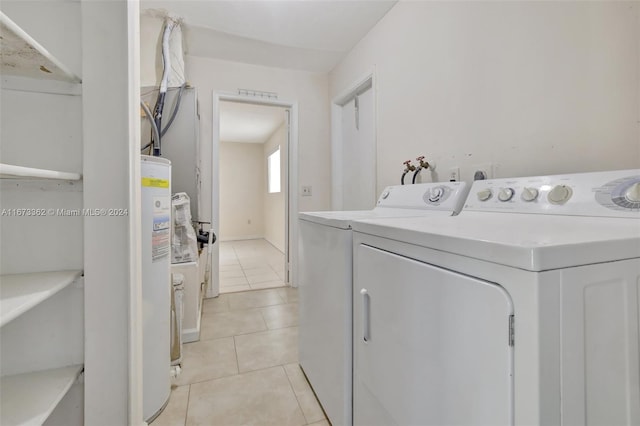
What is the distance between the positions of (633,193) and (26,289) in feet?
5.75

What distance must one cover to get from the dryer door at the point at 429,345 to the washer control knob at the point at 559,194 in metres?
0.59

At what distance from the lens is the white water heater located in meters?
1.21

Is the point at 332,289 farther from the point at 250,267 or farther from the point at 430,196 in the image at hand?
the point at 250,267

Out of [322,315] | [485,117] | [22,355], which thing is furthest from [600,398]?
[22,355]

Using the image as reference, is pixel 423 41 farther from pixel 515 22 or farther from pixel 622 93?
pixel 622 93

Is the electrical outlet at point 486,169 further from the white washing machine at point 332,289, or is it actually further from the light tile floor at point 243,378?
the light tile floor at point 243,378

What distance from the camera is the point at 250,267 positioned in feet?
12.9

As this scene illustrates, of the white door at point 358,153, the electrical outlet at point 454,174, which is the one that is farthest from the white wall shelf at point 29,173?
the white door at point 358,153

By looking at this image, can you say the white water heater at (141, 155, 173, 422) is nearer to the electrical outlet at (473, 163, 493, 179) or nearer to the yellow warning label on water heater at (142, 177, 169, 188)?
the yellow warning label on water heater at (142, 177, 169, 188)

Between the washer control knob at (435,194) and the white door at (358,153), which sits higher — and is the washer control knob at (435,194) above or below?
below

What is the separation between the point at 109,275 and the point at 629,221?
1614mm

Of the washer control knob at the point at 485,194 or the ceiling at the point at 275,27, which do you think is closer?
the washer control knob at the point at 485,194

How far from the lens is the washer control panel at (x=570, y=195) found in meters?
0.78

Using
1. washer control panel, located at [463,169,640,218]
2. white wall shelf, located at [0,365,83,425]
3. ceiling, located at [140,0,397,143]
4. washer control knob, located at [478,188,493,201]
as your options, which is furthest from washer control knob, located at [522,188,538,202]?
ceiling, located at [140,0,397,143]
